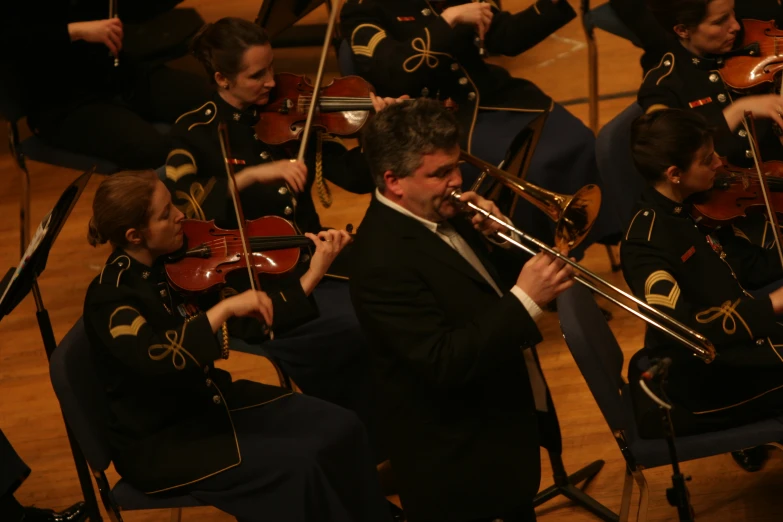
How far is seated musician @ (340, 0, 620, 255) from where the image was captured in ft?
11.7

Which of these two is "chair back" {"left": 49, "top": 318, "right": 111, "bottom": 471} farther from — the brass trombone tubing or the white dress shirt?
the brass trombone tubing

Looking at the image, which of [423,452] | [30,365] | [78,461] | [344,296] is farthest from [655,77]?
[30,365]

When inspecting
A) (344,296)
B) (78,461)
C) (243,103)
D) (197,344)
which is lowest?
(78,461)

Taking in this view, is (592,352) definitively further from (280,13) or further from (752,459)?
Result: (280,13)

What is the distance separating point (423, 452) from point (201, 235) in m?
0.87

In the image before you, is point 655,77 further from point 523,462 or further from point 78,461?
point 78,461

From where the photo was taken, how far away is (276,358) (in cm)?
304

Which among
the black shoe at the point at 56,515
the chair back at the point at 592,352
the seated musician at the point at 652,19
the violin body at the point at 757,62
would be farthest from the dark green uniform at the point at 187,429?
the seated musician at the point at 652,19

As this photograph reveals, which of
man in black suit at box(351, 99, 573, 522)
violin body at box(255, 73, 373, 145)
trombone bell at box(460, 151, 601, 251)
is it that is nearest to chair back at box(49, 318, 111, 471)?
man in black suit at box(351, 99, 573, 522)

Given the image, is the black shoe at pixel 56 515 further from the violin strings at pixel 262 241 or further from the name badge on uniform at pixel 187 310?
the violin strings at pixel 262 241

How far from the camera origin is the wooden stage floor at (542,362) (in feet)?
9.61

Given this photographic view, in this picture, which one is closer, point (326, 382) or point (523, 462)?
point (523, 462)

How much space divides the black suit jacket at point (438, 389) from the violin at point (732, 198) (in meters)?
0.75

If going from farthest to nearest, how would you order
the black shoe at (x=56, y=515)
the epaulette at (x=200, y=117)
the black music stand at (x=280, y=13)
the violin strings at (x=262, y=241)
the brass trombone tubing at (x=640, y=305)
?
1. the black music stand at (x=280, y=13)
2. the epaulette at (x=200, y=117)
3. the black shoe at (x=56, y=515)
4. the violin strings at (x=262, y=241)
5. the brass trombone tubing at (x=640, y=305)
